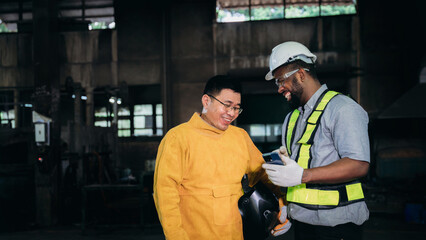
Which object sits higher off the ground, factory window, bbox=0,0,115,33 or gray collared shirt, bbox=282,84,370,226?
factory window, bbox=0,0,115,33

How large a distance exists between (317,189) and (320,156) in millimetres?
224

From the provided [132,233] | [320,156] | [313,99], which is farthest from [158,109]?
[320,156]

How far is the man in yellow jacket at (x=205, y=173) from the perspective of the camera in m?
2.31

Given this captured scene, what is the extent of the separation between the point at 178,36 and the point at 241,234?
11036mm

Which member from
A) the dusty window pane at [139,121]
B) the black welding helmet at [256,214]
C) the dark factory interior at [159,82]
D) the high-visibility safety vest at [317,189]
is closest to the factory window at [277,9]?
the dark factory interior at [159,82]

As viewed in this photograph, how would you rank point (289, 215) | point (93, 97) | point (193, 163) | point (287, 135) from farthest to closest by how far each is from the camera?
point (93, 97) < point (287, 135) < point (289, 215) < point (193, 163)

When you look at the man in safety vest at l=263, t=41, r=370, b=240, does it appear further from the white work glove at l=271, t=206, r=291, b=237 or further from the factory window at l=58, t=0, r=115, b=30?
the factory window at l=58, t=0, r=115, b=30

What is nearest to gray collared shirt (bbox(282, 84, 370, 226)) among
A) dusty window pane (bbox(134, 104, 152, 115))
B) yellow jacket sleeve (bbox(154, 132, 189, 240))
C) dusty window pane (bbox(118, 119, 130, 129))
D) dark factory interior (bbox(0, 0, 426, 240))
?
yellow jacket sleeve (bbox(154, 132, 189, 240))

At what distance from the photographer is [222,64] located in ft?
41.0

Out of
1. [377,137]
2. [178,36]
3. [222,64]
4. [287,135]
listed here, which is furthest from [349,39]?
[287,135]

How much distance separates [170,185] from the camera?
7.57 ft

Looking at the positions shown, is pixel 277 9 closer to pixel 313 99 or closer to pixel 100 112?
pixel 100 112

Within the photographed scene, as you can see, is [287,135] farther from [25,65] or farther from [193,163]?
[25,65]

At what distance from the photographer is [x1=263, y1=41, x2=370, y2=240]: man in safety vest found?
2.18 m
